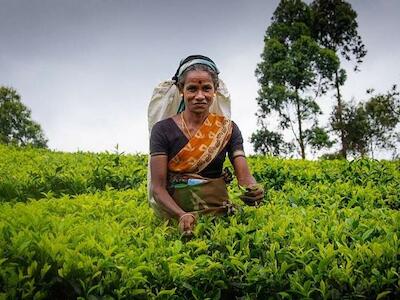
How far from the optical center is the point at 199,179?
3289 millimetres

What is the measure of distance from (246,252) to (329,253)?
1.62ft

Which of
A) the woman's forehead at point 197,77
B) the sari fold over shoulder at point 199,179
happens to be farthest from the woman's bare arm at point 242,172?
the woman's forehead at point 197,77

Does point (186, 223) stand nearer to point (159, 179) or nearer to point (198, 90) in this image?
point (159, 179)

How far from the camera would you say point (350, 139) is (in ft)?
86.0

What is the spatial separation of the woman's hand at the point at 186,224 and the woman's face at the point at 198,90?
0.82 m

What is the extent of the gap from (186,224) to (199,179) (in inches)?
16.4

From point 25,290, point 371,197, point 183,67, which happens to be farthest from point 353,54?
point 25,290

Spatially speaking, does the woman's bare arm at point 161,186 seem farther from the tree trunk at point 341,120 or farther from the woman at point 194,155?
the tree trunk at point 341,120

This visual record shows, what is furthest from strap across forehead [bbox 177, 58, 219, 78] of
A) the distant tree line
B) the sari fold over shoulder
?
the distant tree line

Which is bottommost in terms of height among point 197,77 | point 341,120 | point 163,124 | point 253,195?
point 253,195

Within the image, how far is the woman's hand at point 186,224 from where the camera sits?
299cm

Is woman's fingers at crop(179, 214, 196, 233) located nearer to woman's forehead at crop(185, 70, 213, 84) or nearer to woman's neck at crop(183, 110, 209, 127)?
woman's neck at crop(183, 110, 209, 127)

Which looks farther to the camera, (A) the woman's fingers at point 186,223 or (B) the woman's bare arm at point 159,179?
(B) the woman's bare arm at point 159,179

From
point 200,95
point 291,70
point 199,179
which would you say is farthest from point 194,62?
point 291,70
